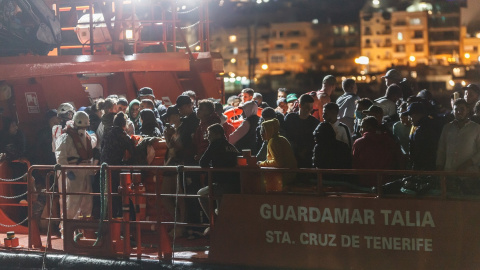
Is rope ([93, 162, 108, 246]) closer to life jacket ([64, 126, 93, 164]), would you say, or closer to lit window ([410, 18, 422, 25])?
life jacket ([64, 126, 93, 164])

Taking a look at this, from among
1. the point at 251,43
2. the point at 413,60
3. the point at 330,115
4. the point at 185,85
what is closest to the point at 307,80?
the point at 251,43

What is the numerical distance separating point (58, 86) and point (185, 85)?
9.18 feet

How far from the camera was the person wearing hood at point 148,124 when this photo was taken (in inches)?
331

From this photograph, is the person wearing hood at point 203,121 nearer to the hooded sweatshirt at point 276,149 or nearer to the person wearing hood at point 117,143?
the person wearing hood at point 117,143

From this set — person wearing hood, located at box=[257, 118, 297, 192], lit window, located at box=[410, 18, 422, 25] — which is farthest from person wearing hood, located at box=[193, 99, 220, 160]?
lit window, located at box=[410, 18, 422, 25]

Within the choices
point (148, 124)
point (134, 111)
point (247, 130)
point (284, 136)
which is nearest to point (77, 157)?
point (148, 124)

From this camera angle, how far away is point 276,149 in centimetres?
662

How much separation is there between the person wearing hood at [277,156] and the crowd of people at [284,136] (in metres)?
0.01

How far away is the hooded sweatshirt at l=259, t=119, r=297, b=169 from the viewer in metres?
6.61

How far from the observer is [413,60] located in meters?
103

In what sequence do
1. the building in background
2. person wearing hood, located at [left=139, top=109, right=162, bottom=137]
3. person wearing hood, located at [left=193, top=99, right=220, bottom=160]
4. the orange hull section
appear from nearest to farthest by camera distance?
the orange hull section, person wearing hood, located at [left=193, top=99, right=220, bottom=160], person wearing hood, located at [left=139, top=109, right=162, bottom=137], the building in background

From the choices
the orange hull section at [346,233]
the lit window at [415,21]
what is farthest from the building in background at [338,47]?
the orange hull section at [346,233]

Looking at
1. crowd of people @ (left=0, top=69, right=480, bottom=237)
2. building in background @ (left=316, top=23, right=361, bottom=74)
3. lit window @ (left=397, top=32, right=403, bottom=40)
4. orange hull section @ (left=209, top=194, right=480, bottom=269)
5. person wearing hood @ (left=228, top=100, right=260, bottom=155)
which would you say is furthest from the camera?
lit window @ (left=397, top=32, right=403, bottom=40)

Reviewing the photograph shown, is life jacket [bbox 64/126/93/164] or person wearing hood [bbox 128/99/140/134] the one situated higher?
person wearing hood [bbox 128/99/140/134]
